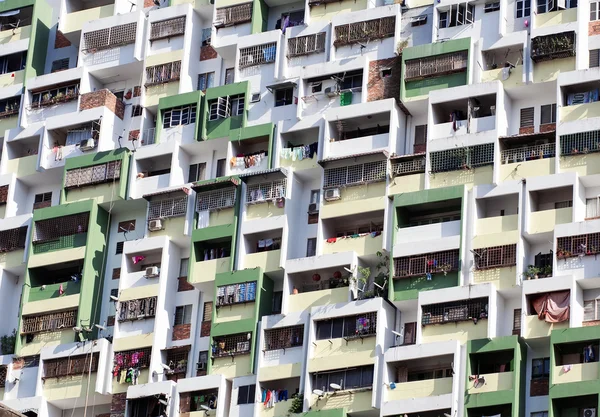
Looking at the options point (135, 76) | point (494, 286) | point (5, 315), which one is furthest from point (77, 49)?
point (494, 286)

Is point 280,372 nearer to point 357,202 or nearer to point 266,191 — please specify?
point 357,202

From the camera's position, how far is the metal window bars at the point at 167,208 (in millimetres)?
54375

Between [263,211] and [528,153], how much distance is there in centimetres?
830

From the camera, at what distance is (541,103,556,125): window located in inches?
2000

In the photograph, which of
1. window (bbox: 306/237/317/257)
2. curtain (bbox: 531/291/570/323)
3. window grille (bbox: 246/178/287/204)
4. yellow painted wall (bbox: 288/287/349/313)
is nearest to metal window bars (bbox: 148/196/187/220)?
window grille (bbox: 246/178/287/204)

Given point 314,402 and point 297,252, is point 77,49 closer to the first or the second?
point 297,252

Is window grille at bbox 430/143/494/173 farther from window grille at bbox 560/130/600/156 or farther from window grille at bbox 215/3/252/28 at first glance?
window grille at bbox 215/3/252/28

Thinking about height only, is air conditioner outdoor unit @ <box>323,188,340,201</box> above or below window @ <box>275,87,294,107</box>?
below

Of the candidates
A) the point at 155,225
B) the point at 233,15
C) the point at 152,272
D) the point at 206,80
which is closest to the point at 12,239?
the point at 155,225

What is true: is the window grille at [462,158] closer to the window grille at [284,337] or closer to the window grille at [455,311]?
the window grille at [455,311]

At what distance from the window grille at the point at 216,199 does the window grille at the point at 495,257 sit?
8461 millimetres

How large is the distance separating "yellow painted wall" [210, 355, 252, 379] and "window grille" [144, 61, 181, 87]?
10614mm

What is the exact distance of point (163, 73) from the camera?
57.6 meters

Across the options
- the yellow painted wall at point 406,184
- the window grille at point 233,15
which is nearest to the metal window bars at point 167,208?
the window grille at point 233,15
